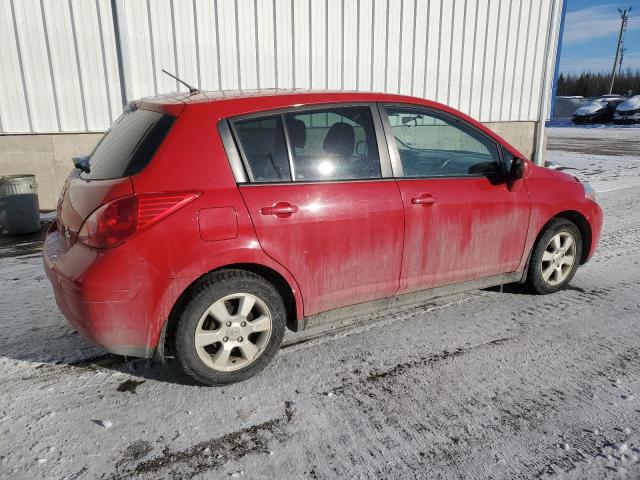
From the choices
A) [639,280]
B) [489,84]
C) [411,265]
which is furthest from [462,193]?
[489,84]

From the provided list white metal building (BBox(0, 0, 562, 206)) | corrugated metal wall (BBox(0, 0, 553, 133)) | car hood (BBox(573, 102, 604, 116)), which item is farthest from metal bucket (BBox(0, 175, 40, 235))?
car hood (BBox(573, 102, 604, 116))

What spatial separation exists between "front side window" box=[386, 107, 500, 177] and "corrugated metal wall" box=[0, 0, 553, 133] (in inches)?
173

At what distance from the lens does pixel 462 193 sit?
3.39m

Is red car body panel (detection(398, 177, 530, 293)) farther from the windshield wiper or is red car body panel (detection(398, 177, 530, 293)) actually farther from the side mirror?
the windshield wiper

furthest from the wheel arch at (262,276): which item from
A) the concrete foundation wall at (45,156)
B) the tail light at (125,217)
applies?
the concrete foundation wall at (45,156)

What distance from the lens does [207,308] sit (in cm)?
265

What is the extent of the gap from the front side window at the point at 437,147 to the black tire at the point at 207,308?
1265 millimetres

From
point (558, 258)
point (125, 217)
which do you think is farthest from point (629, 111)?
point (125, 217)

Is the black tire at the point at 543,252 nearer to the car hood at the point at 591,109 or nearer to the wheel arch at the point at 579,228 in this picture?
the wheel arch at the point at 579,228

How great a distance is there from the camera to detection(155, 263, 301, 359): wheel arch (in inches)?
104

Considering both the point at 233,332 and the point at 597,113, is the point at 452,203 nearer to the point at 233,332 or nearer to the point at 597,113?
the point at 233,332

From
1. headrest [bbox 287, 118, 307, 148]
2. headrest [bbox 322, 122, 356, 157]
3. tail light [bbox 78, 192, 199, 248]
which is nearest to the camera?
tail light [bbox 78, 192, 199, 248]

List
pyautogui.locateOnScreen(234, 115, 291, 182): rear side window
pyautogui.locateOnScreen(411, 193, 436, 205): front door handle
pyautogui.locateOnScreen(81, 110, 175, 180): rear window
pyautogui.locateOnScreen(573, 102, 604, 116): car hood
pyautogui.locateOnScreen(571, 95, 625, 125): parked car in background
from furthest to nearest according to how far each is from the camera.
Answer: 1. pyautogui.locateOnScreen(573, 102, 604, 116): car hood
2. pyautogui.locateOnScreen(571, 95, 625, 125): parked car in background
3. pyautogui.locateOnScreen(411, 193, 436, 205): front door handle
4. pyautogui.locateOnScreen(234, 115, 291, 182): rear side window
5. pyautogui.locateOnScreen(81, 110, 175, 180): rear window

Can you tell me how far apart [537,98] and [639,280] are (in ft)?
24.5
